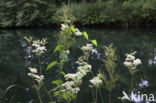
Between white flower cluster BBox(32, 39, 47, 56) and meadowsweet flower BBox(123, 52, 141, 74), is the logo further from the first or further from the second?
white flower cluster BBox(32, 39, 47, 56)

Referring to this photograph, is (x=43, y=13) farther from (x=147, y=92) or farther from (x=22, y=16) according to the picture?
(x=147, y=92)

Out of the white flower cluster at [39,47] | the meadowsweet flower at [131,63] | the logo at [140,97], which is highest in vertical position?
the white flower cluster at [39,47]

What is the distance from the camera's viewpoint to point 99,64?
493 centimetres

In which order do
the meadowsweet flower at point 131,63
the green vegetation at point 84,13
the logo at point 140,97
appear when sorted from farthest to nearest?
the green vegetation at point 84,13
the logo at point 140,97
the meadowsweet flower at point 131,63

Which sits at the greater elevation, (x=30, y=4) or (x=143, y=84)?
(x=30, y=4)

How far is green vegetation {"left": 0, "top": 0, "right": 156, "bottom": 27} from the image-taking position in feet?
43.8

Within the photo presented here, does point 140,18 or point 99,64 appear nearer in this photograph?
point 99,64

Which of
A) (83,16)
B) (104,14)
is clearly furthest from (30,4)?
(104,14)

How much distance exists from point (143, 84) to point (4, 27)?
12.7 m

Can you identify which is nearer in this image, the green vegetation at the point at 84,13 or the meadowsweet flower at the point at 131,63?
the meadowsweet flower at the point at 131,63

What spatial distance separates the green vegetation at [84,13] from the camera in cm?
1334

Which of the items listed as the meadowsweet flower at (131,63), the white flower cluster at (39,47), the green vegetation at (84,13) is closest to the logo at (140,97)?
the meadowsweet flower at (131,63)

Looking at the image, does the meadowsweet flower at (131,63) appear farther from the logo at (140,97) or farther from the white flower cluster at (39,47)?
the logo at (140,97)

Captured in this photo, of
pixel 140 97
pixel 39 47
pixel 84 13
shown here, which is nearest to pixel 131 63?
pixel 39 47
